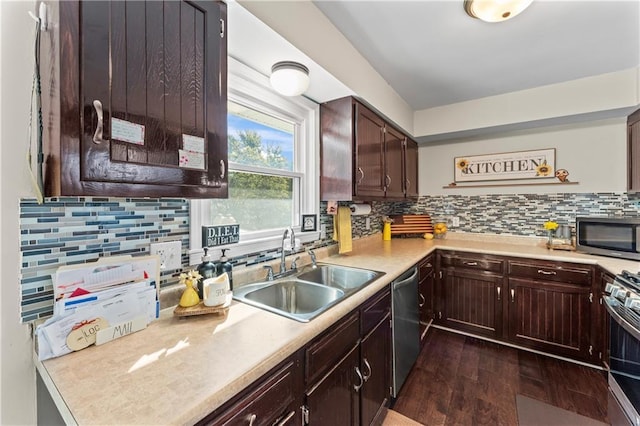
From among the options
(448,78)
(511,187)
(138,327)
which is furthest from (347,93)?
(511,187)

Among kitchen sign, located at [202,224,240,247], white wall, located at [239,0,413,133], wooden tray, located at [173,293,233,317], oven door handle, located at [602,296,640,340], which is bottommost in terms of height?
oven door handle, located at [602,296,640,340]

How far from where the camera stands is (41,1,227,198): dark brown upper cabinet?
0.66 meters

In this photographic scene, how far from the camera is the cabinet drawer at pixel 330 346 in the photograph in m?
0.95

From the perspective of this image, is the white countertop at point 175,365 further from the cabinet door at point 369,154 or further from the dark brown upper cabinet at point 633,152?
the dark brown upper cabinet at point 633,152

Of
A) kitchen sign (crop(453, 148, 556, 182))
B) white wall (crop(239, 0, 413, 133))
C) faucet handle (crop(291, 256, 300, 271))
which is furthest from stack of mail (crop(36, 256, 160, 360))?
kitchen sign (crop(453, 148, 556, 182))

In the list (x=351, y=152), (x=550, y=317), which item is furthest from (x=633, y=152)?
(x=351, y=152)

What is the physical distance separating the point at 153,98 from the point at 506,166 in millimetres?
3258

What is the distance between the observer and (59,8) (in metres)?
0.65

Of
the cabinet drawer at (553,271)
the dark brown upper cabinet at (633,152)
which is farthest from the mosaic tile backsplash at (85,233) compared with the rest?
the dark brown upper cabinet at (633,152)

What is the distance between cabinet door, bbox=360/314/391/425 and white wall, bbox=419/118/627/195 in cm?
228

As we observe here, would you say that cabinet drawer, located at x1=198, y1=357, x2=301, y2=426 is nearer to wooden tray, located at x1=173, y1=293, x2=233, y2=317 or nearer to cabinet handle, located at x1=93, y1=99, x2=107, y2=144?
wooden tray, located at x1=173, y1=293, x2=233, y2=317

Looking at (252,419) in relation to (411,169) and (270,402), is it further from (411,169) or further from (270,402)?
(411,169)

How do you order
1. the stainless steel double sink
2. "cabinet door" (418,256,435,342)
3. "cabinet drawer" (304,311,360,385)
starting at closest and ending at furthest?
"cabinet drawer" (304,311,360,385) < the stainless steel double sink < "cabinet door" (418,256,435,342)

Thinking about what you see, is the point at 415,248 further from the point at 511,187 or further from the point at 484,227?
the point at 511,187
